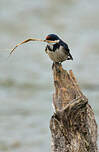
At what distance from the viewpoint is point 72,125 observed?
4543 millimetres

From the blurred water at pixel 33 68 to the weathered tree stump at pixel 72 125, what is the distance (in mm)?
5356

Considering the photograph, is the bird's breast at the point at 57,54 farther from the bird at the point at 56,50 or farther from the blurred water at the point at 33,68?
the blurred water at the point at 33,68

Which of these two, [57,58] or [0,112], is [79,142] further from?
[0,112]

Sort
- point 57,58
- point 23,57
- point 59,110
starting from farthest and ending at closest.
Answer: point 23,57, point 57,58, point 59,110

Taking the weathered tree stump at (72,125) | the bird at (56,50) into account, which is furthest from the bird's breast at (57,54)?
the weathered tree stump at (72,125)

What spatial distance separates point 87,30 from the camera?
634 inches

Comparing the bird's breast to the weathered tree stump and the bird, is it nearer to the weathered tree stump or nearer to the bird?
the bird

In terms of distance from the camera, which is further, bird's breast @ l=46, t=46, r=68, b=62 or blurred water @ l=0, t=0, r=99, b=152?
blurred water @ l=0, t=0, r=99, b=152

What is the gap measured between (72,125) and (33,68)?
966cm

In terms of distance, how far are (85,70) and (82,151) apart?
9.27 m

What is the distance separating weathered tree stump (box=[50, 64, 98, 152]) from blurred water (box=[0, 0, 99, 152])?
536cm

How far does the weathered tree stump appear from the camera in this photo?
449 cm

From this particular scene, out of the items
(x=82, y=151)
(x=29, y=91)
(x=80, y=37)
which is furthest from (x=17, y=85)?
(x=82, y=151)

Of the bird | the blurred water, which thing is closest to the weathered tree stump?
the bird
